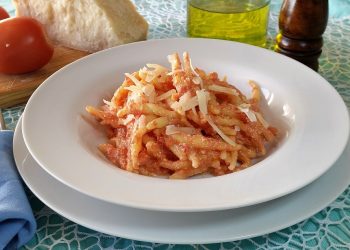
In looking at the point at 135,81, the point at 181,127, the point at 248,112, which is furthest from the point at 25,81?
the point at 248,112

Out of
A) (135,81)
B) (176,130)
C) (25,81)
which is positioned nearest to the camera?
(176,130)

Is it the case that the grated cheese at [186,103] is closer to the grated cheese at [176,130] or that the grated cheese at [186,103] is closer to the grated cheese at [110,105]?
the grated cheese at [176,130]

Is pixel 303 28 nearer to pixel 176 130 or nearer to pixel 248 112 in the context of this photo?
pixel 248 112

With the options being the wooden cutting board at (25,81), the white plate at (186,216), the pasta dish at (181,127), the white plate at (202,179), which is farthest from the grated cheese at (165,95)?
the wooden cutting board at (25,81)

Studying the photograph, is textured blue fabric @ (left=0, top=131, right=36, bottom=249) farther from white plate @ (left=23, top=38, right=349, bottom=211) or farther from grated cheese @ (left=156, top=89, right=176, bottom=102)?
grated cheese @ (left=156, top=89, right=176, bottom=102)

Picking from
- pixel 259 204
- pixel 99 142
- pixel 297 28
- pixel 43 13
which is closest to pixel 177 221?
pixel 259 204

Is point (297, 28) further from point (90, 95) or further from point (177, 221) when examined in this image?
point (177, 221)

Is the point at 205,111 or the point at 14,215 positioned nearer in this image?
the point at 14,215
